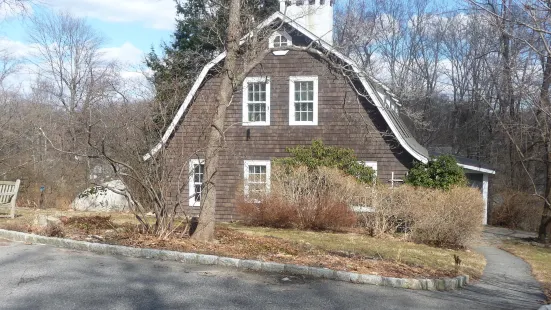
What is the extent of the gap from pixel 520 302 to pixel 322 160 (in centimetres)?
1129

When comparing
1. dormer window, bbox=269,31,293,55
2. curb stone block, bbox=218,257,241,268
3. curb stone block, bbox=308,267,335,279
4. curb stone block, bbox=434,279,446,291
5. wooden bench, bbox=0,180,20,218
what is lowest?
curb stone block, bbox=434,279,446,291

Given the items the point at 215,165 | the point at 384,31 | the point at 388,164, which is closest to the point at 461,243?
the point at 388,164

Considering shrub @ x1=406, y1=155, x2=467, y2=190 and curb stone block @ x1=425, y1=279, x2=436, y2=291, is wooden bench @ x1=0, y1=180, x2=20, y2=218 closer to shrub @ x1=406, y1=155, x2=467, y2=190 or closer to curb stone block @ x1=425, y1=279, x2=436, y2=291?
curb stone block @ x1=425, y1=279, x2=436, y2=291

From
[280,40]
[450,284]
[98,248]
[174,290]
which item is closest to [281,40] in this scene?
[280,40]

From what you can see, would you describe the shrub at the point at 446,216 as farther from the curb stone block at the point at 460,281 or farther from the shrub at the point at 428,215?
the curb stone block at the point at 460,281

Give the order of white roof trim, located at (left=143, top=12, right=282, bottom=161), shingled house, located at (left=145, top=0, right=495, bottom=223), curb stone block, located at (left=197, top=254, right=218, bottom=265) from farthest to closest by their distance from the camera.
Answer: shingled house, located at (left=145, top=0, right=495, bottom=223) → white roof trim, located at (left=143, top=12, right=282, bottom=161) → curb stone block, located at (left=197, top=254, right=218, bottom=265)

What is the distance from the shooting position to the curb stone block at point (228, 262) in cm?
929

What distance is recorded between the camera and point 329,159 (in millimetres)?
20031

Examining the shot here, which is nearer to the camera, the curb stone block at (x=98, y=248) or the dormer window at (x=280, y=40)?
the curb stone block at (x=98, y=248)

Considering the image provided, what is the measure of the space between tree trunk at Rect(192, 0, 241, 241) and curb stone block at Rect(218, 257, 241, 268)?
1957 millimetres

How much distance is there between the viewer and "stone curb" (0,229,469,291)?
8758 mm

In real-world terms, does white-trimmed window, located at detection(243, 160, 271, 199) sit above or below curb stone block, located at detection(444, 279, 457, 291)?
above

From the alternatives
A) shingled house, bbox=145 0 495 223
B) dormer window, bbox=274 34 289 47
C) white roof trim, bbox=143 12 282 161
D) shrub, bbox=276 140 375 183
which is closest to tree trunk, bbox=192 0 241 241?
white roof trim, bbox=143 12 282 161

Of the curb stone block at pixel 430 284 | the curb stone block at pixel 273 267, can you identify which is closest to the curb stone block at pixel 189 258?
the curb stone block at pixel 273 267
